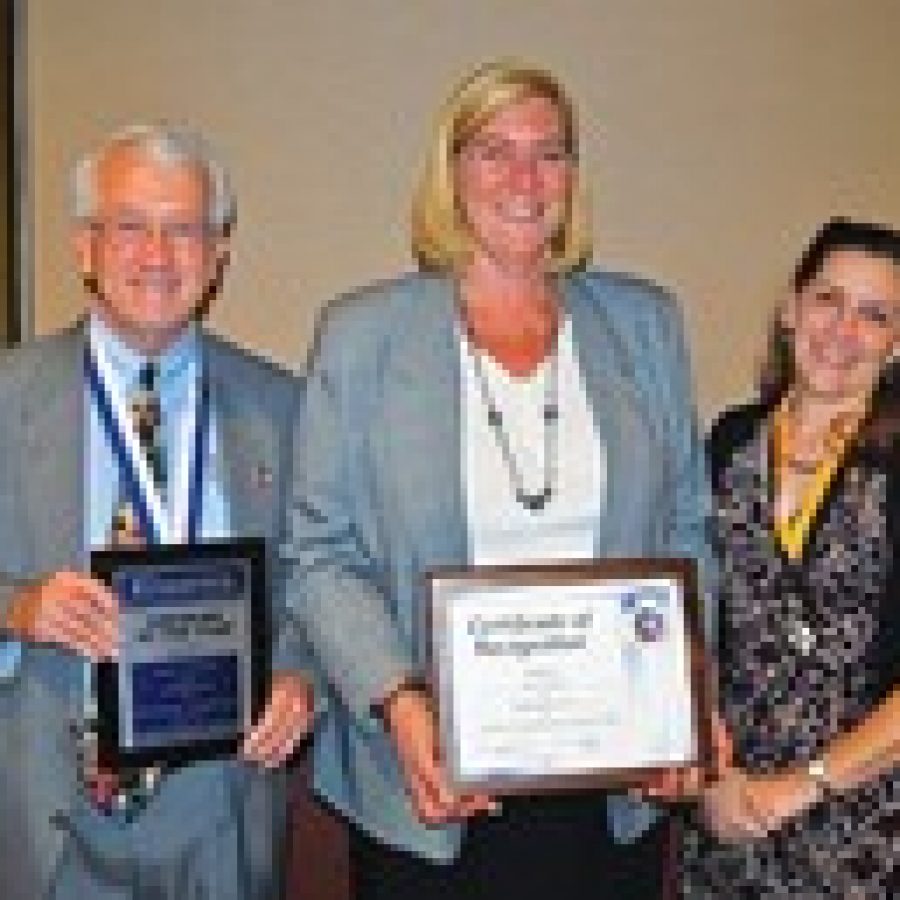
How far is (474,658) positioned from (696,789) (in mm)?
328

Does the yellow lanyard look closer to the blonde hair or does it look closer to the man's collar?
the blonde hair

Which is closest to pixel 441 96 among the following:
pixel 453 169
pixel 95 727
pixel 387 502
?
pixel 453 169

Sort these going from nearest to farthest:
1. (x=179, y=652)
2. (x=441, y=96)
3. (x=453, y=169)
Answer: (x=179, y=652)
(x=453, y=169)
(x=441, y=96)

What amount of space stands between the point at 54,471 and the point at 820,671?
958mm

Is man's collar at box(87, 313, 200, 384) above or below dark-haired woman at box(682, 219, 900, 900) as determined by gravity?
above

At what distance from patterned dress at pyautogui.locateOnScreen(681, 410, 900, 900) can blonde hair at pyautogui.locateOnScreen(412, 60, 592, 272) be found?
1.51 ft

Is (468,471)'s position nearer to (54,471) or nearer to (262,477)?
(262,477)

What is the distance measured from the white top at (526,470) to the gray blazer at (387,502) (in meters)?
0.02

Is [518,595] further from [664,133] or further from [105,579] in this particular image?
[664,133]

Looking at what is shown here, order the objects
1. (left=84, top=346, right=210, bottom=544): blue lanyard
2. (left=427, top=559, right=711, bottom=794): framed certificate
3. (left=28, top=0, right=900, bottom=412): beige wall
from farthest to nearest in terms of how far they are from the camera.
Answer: (left=28, top=0, right=900, bottom=412): beige wall
(left=84, top=346, right=210, bottom=544): blue lanyard
(left=427, top=559, right=711, bottom=794): framed certificate

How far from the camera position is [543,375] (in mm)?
1799

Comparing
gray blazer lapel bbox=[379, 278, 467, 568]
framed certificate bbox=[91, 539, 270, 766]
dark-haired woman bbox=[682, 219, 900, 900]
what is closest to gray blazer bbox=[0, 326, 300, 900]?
framed certificate bbox=[91, 539, 270, 766]

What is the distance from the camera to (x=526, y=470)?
1.73 m

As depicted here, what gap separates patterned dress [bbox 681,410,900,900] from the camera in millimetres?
1759
